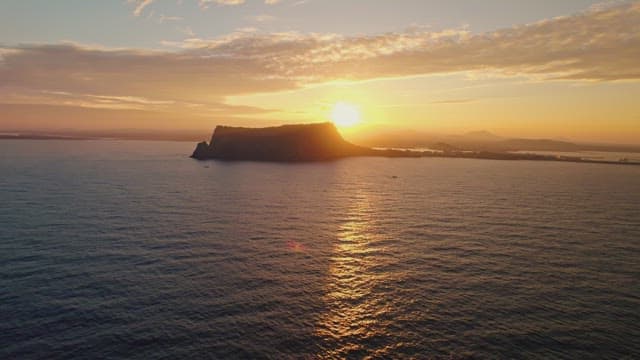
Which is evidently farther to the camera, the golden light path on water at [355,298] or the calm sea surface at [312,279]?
the golden light path on water at [355,298]

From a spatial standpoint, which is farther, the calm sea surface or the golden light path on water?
the golden light path on water

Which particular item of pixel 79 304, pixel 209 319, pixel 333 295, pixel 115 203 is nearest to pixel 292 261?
pixel 333 295

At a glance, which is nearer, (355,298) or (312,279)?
(355,298)

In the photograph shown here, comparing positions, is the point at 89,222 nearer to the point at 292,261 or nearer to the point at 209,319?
the point at 292,261

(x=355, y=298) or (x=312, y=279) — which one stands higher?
(x=312, y=279)
